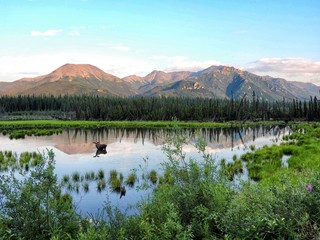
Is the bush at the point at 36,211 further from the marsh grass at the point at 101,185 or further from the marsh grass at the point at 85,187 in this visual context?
the marsh grass at the point at 101,185

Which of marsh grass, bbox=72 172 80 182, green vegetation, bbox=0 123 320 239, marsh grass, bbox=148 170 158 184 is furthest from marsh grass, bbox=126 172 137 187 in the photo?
green vegetation, bbox=0 123 320 239

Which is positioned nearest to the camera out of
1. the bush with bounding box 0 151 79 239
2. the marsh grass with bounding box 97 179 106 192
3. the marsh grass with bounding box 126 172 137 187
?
the bush with bounding box 0 151 79 239

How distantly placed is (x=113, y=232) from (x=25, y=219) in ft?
7.06

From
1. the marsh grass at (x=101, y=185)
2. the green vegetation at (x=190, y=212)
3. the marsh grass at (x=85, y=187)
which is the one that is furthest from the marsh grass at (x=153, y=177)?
the green vegetation at (x=190, y=212)

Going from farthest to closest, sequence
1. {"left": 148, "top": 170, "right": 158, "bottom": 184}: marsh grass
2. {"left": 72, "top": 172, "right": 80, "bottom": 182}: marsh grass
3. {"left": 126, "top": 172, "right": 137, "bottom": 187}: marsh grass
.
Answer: {"left": 72, "top": 172, "right": 80, "bottom": 182}: marsh grass
{"left": 148, "top": 170, "right": 158, "bottom": 184}: marsh grass
{"left": 126, "top": 172, "right": 137, "bottom": 187}: marsh grass

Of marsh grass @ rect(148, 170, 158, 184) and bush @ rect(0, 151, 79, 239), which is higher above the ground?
bush @ rect(0, 151, 79, 239)

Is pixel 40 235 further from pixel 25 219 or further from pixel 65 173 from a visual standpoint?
pixel 65 173

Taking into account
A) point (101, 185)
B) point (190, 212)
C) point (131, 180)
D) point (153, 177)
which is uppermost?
point (190, 212)

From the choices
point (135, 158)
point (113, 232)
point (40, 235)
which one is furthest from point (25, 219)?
point (135, 158)

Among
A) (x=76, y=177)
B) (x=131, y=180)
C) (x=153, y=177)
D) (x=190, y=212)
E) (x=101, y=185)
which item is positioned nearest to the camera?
(x=190, y=212)

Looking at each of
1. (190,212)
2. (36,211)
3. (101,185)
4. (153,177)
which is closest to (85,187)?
(101,185)

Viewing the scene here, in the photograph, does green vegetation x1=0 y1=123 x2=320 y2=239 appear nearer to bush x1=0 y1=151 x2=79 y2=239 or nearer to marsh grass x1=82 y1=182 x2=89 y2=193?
bush x1=0 y1=151 x2=79 y2=239

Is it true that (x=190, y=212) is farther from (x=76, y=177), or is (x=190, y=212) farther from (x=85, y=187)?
(x=76, y=177)

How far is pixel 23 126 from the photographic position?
114125mm
